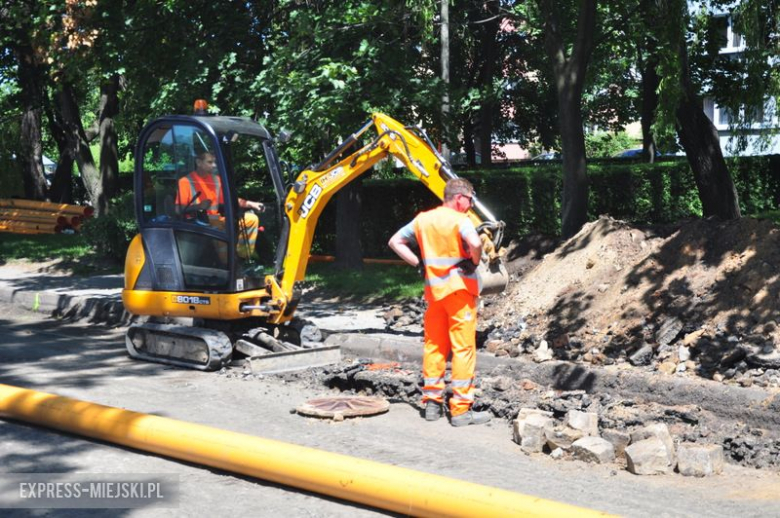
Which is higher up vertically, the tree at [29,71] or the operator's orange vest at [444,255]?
the tree at [29,71]

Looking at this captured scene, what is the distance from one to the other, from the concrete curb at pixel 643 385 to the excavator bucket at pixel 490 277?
3.25 ft

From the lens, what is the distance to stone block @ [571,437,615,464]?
658 centimetres

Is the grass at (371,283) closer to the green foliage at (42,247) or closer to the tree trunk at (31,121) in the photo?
the green foliage at (42,247)

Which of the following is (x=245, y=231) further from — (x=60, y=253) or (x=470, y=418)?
(x=60, y=253)

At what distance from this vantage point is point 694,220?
11156mm

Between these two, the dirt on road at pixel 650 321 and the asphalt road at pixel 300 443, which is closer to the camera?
the asphalt road at pixel 300 443

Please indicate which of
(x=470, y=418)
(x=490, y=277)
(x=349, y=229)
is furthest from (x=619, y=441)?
(x=349, y=229)

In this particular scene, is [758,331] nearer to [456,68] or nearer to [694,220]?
[694,220]

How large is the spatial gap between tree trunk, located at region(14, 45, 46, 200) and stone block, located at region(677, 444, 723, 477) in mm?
17966

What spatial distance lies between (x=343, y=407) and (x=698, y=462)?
2.88m

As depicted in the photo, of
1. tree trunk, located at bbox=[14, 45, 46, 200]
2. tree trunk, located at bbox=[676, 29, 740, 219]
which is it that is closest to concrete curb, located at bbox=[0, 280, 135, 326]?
tree trunk, located at bbox=[14, 45, 46, 200]

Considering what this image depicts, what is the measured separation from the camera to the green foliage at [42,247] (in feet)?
66.7

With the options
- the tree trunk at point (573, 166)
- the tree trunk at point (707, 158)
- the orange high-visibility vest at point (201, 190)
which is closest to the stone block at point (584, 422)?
the orange high-visibility vest at point (201, 190)

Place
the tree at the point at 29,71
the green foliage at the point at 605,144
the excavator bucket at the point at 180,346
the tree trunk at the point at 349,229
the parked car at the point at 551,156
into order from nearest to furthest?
the excavator bucket at the point at 180,346, the tree trunk at the point at 349,229, the tree at the point at 29,71, the parked car at the point at 551,156, the green foliage at the point at 605,144
